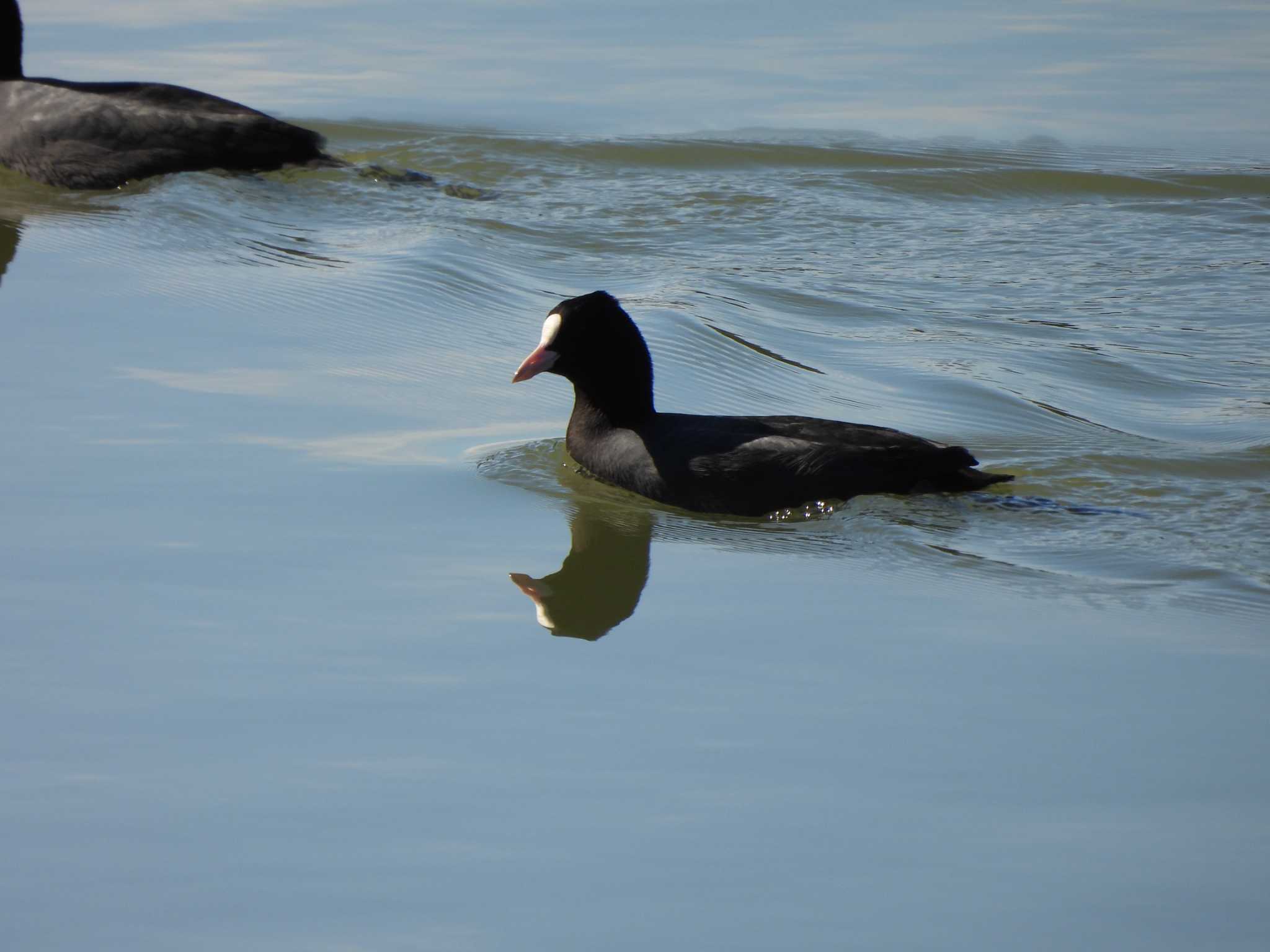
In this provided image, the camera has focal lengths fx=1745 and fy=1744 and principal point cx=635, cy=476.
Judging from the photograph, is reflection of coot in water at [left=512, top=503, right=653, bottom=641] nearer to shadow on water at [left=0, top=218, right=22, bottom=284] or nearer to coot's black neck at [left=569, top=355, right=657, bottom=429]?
coot's black neck at [left=569, top=355, right=657, bottom=429]

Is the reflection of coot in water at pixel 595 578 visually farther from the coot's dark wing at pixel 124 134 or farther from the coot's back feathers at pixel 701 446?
the coot's dark wing at pixel 124 134

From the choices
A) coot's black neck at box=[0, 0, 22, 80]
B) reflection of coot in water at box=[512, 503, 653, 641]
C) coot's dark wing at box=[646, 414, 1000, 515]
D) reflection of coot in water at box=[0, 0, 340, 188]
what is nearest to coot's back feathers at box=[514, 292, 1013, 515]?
coot's dark wing at box=[646, 414, 1000, 515]

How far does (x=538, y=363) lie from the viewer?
6.86 meters

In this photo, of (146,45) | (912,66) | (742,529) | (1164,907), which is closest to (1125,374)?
(742,529)

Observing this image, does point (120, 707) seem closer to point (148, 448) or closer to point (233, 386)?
point (148, 448)

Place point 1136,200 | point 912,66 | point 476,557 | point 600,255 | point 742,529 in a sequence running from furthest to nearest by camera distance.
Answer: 1. point 912,66
2. point 1136,200
3. point 600,255
4. point 742,529
5. point 476,557

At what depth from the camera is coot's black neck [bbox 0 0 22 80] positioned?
1160 centimetres

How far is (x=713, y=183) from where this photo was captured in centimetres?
1224

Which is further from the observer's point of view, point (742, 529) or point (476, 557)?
point (742, 529)

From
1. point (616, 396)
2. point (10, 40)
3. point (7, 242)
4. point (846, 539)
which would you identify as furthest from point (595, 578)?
point (10, 40)

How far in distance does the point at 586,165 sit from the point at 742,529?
22.2ft

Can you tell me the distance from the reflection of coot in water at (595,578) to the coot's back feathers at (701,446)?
0.80 feet

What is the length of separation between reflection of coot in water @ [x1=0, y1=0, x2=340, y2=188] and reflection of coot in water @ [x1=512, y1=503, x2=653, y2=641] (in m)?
5.60

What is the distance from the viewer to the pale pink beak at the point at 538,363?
6.85 metres
